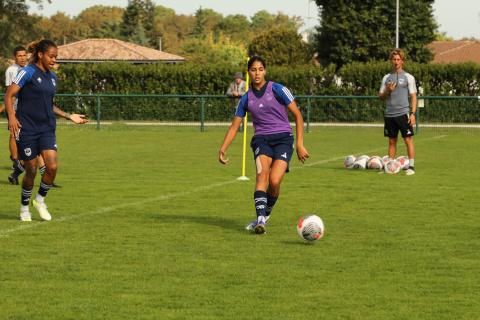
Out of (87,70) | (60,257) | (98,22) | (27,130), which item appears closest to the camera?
(60,257)

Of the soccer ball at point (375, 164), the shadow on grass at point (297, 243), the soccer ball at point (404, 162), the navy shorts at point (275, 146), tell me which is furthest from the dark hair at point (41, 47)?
the soccer ball at point (375, 164)

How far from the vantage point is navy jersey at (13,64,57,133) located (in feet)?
41.3

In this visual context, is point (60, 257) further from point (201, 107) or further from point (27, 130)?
point (201, 107)

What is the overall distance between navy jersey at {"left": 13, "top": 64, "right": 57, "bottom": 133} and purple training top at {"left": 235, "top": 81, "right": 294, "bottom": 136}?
2.18 m

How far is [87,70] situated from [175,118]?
1131cm

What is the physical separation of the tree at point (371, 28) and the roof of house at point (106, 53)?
24.8 meters

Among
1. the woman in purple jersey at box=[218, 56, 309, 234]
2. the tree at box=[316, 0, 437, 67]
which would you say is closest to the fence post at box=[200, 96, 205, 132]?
the tree at box=[316, 0, 437, 67]

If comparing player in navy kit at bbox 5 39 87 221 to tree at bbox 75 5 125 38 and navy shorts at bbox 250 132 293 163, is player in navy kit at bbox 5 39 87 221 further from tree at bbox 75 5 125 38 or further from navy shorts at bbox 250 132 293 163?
tree at bbox 75 5 125 38

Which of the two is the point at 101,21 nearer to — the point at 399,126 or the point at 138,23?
the point at 138,23

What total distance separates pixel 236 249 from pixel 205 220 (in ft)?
7.90

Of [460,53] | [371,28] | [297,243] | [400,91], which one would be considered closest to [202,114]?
[400,91]

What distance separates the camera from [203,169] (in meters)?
21.4

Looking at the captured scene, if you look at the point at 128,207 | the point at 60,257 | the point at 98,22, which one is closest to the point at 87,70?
the point at 128,207

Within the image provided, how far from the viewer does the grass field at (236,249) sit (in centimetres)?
813
